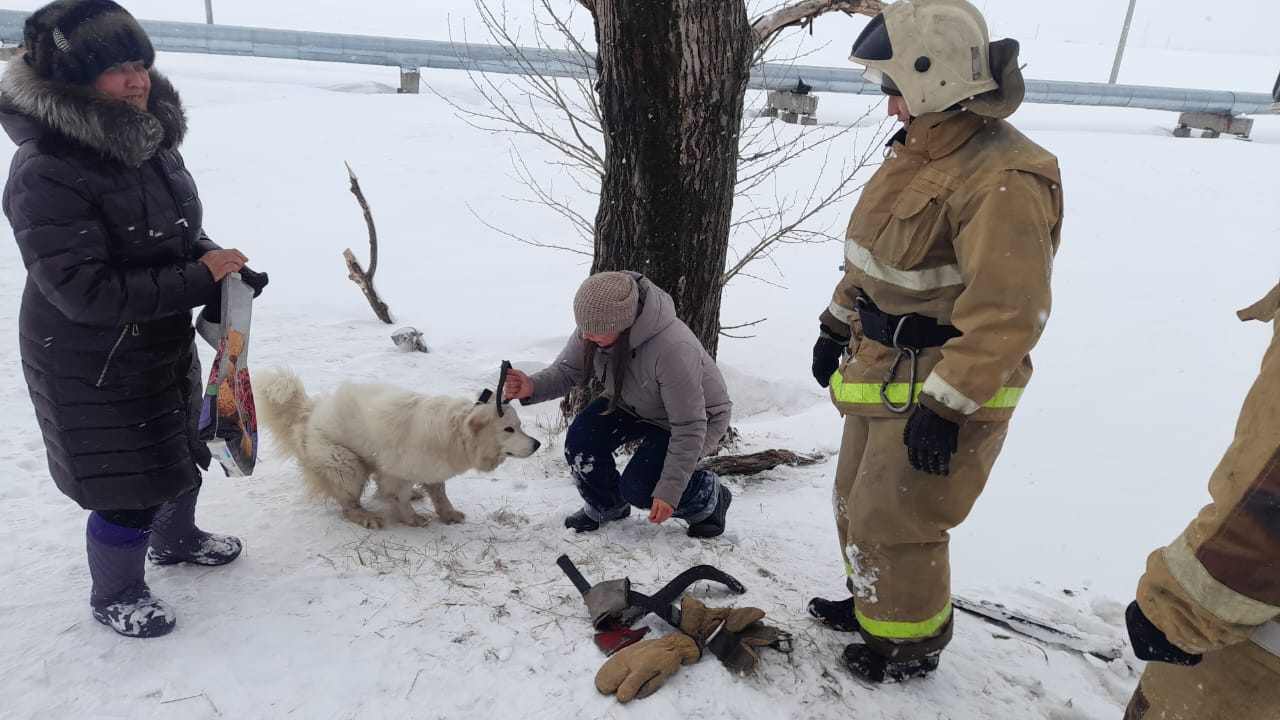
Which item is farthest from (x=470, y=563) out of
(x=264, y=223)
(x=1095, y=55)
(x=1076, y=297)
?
(x=1095, y=55)

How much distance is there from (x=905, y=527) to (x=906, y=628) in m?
0.42

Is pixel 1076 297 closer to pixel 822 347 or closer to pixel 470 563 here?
pixel 822 347

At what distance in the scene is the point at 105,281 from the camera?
256 centimetres

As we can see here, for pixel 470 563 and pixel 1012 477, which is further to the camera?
pixel 1012 477

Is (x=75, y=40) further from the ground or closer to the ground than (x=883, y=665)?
further from the ground

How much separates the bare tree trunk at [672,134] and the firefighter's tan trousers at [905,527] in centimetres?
200

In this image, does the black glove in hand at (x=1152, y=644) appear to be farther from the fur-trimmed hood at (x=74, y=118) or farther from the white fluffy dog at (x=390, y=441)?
the fur-trimmed hood at (x=74, y=118)

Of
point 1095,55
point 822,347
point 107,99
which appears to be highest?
point 1095,55

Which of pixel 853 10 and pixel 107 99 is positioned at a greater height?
pixel 853 10

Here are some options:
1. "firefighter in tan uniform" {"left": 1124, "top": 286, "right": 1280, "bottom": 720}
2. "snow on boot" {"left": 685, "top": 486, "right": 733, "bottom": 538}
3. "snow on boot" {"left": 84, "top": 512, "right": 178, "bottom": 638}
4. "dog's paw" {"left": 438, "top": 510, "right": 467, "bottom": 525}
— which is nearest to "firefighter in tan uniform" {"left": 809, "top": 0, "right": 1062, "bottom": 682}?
"firefighter in tan uniform" {"left": 1124, "top": 286, "right": 1280, "bottom": 720}

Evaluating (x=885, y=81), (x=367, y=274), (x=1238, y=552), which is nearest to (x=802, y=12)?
(x=885, y=81)

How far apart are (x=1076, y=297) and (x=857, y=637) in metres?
7.24

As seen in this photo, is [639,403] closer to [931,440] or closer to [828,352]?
[828,352]

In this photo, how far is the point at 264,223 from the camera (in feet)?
36.9
